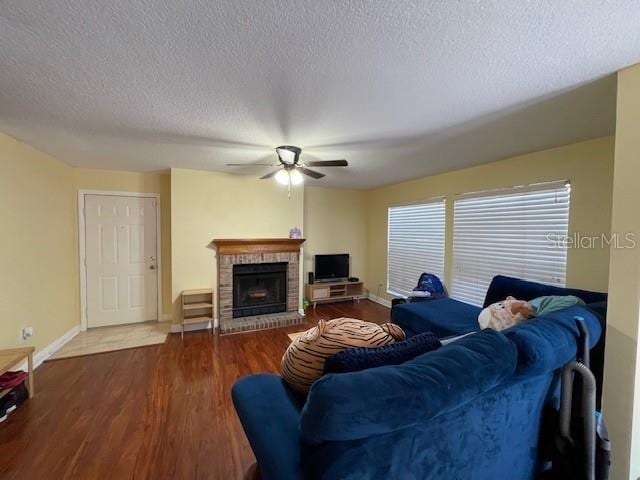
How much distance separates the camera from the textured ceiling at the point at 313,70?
3.65ft

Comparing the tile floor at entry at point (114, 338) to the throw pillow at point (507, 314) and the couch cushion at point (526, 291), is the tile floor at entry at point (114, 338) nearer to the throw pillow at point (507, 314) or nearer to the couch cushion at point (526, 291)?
the throw pillow at point (507, 314)

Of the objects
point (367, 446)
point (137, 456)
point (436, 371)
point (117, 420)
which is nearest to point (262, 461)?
point (367, 446)

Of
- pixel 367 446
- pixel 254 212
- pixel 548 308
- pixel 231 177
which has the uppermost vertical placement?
pixel 231 177

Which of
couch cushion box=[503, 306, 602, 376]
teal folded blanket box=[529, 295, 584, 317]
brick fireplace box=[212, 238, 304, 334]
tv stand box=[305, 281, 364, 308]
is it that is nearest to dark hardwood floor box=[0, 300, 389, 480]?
brick fireplace box=[212, 238, 304, 334]

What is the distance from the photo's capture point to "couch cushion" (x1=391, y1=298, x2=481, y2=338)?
2660 mm

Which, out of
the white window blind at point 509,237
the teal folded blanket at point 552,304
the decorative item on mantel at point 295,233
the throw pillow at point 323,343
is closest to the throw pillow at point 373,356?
the throw pillow at point 323,343

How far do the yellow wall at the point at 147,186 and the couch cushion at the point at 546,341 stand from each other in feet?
14.3

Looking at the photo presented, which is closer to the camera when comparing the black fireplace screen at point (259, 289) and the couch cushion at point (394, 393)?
the couch cushion at point (394, 393)

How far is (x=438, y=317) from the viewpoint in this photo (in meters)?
2.87

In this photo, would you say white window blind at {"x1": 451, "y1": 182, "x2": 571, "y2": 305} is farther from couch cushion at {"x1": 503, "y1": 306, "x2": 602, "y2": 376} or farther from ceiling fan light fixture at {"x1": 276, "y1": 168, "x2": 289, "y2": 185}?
ceiling fan light fixture at {"x1": 276, "y1": 168, "x2": 289, "y2": 185}

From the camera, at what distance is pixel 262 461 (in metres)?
1.08

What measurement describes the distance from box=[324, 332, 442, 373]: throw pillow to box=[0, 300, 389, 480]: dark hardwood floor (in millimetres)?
1158

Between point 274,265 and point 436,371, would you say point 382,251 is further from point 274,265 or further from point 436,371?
point 436,371

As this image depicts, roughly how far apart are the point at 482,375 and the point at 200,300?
152 inches
